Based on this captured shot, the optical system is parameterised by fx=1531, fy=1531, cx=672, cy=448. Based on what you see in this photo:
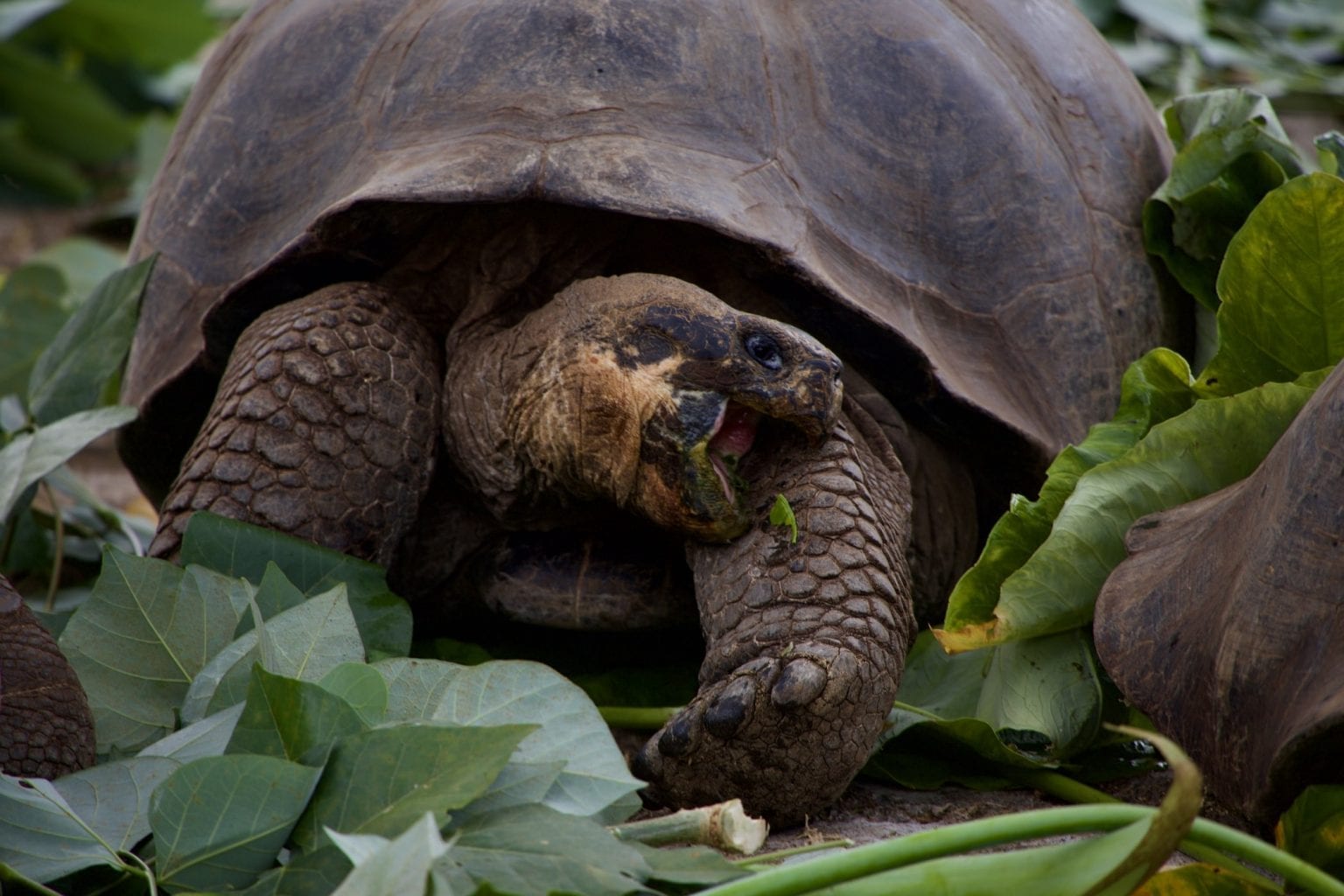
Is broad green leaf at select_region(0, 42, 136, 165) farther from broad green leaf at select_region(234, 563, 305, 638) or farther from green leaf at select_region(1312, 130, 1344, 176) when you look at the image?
green leaf at select_region(1312, 130, 1344, 176)

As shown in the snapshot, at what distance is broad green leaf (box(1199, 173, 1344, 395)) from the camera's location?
1950mm

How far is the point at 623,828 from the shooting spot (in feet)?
5.25

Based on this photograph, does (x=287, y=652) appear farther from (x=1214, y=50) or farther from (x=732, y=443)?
(x=1214, y=50)

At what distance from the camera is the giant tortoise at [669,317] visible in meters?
2.03

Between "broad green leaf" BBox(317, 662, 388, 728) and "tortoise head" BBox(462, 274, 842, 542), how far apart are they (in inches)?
21.3

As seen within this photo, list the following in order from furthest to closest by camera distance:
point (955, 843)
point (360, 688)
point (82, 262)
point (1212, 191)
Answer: point (82, 262) → point (1212, 191) → point (360, 688) → point (955, 843)

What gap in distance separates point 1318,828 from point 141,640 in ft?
4.49

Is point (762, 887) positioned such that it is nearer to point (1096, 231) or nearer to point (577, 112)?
point (577, 112)

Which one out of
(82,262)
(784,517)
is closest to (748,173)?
(784,517)

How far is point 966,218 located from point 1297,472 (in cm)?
101

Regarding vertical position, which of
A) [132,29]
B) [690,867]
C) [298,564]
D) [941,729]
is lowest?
[132,29]

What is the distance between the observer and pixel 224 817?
57.2 inches

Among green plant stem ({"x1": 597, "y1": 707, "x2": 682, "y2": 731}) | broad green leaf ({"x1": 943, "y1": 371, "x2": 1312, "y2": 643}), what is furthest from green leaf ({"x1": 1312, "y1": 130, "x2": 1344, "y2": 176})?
green plant stem ({"x1": 597, "y1": 707, "x2": 682, "y2": 731})

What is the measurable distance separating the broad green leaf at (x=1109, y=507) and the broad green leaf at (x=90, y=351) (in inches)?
59.6
